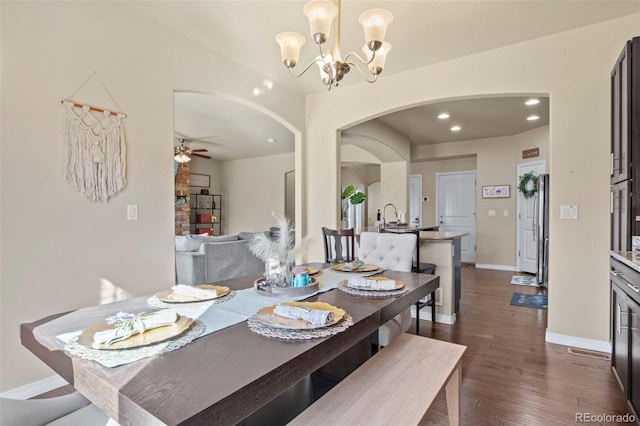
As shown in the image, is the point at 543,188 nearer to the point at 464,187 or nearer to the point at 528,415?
the point at 464,187

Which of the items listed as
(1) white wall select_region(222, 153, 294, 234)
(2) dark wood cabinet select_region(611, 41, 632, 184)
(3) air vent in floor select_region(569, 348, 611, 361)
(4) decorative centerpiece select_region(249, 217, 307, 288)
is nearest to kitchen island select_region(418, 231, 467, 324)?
(3) air vent in floor select_region(569, 348, 611, 361)

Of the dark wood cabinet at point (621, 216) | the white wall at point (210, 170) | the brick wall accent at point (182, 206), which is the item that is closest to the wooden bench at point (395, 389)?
the dark wood cabinet at point (621, 216)

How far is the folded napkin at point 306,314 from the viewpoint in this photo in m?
1.14

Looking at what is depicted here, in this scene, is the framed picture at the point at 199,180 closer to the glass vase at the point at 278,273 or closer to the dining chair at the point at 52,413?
the glass vase at the point at 278,273

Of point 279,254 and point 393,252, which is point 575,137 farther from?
point 279,254

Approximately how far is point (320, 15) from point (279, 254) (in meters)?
1.34

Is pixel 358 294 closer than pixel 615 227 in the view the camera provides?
Yes

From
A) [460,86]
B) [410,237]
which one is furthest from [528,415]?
[460,86]

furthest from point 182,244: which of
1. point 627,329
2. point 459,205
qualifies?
point 459,205

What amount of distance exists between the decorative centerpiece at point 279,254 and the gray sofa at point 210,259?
263 centimetres

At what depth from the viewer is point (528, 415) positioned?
1870 mm

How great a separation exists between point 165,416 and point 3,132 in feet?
7.30

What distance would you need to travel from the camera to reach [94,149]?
92.7 inches

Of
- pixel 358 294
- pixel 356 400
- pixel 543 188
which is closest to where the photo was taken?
pixel 356 400
